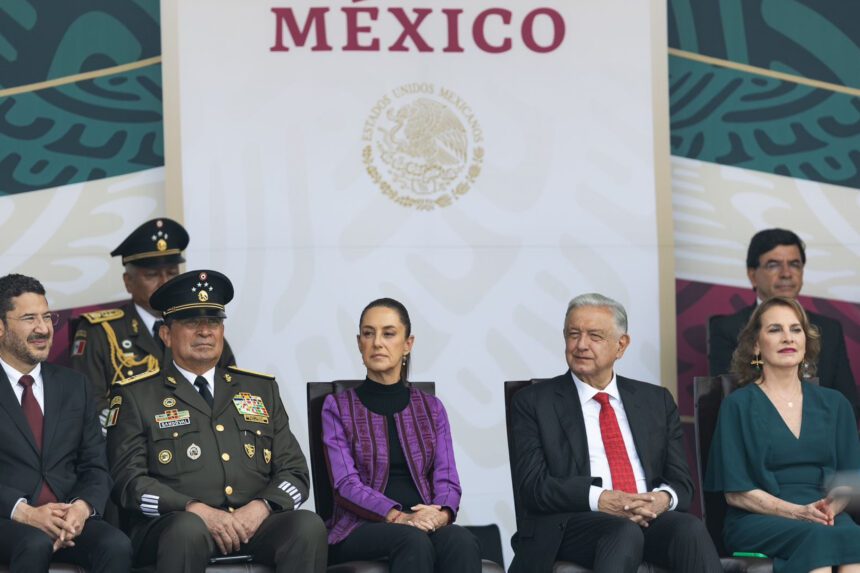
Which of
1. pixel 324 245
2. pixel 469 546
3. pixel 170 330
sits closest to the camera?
pixel 469 546

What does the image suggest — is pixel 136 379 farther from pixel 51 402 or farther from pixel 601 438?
pixel 601 438

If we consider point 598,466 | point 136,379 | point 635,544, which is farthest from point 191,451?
Answer: point 635,544

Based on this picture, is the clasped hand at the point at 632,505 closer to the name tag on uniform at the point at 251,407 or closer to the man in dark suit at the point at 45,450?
the name tag on uniform at the point at 251,407

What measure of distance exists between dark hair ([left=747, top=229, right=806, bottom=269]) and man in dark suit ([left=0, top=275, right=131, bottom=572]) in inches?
116

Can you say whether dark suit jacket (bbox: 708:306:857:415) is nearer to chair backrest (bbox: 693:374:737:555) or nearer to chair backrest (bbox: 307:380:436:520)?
chair backrest (bbox: 693:374:737:555)

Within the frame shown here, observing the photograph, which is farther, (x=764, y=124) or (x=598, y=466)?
(x=764, y=124)

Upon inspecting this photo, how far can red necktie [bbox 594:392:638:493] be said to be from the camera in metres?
5.13

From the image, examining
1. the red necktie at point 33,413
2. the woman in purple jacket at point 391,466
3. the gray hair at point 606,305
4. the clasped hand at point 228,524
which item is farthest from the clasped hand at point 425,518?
the red necktie at point 33,413

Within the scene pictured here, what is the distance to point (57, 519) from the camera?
4.70 meters

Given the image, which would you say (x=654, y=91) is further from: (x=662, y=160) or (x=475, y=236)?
(x=475, y=236)

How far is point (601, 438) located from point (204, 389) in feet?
4.54

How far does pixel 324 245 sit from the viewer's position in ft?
21.7

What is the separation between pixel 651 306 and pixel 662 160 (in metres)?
0.66

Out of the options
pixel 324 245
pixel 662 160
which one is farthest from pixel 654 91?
pixel 324 245
